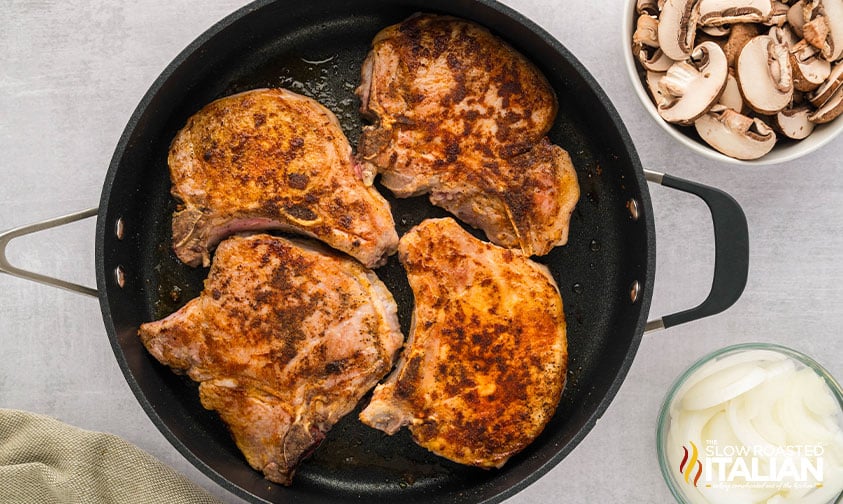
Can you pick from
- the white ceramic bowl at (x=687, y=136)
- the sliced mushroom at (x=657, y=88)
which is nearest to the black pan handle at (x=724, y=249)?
the white ceramic bowl at (x=687, y=136)

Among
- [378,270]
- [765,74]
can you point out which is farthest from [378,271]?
[765,74]

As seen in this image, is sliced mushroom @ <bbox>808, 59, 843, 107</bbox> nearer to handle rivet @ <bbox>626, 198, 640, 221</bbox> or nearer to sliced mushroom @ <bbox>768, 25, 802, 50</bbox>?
sliced mushroom @ <bbox>768, 25, 802, 50</bbox>

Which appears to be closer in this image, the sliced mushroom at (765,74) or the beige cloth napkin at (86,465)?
the sliced mushroom at (765,74)

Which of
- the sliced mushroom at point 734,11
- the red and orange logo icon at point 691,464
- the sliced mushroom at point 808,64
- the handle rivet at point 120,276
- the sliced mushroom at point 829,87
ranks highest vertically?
the sliced mushroom at point 734,11

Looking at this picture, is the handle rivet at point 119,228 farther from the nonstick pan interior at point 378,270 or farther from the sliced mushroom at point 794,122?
the sliced mushroom at point 794,122

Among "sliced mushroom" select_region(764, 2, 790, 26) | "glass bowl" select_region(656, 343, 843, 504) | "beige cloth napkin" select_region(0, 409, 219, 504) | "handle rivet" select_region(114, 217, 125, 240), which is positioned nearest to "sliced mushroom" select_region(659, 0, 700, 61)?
"sliced mushroom" select_region(764, 2, 790, 26)

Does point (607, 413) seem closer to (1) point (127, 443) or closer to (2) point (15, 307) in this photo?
(1) point (127, 443)

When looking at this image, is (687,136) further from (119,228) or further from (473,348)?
(119,228)
